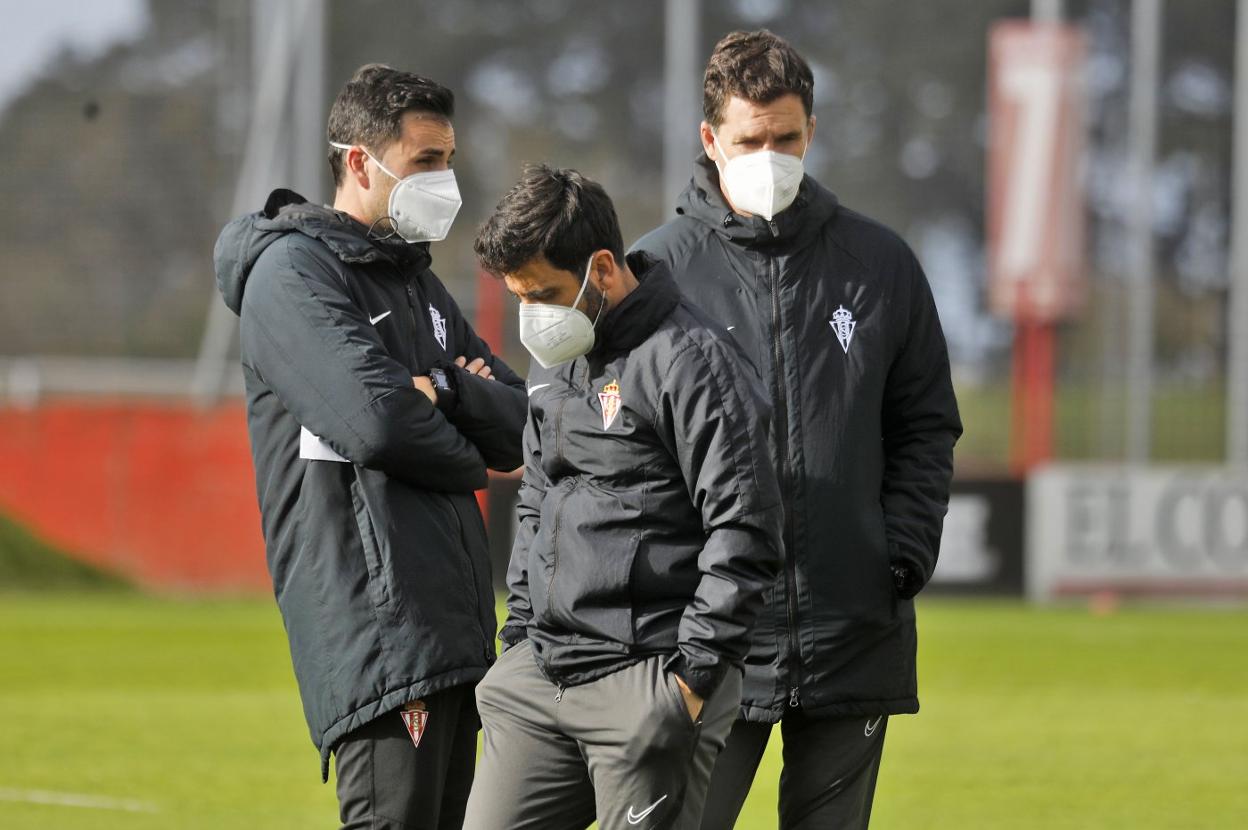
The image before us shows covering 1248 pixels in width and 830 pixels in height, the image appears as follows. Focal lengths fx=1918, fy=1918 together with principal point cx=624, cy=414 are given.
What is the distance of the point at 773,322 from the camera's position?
4.54m

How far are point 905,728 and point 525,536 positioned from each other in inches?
257

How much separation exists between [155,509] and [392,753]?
548 inches

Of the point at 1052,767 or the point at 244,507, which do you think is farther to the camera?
the point at 244,507

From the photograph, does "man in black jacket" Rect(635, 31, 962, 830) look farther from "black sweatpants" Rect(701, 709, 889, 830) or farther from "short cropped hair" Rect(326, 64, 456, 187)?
"short cropped hair" Rect(326, 64, 456, 187)

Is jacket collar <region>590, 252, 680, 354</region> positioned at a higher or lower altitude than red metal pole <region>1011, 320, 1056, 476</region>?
higher

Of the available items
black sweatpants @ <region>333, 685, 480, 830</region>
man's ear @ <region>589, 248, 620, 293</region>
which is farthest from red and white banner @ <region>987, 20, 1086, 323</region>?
man's ear @ <region>589, 248, 620, 293</region>

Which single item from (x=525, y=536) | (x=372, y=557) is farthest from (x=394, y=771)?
(x=525, y=536)

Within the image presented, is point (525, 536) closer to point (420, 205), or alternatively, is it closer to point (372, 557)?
point (372, 557)

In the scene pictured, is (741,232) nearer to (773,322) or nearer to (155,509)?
(773,322)

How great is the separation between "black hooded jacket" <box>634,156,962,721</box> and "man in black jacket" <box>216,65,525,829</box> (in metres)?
0.61

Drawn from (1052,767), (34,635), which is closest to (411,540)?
(1052,767)

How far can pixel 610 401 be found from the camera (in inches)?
154

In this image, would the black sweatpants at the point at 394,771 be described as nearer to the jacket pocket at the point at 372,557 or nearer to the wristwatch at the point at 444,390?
the jacket pocket at the point at 372,557

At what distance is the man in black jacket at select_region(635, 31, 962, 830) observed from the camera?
4473 mm
